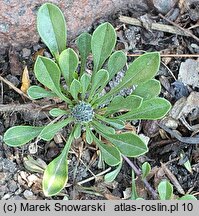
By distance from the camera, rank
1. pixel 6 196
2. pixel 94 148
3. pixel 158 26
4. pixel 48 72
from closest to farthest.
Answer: pixel 48 72
pixel 6 196
pixel 94 148
pixel 158 26

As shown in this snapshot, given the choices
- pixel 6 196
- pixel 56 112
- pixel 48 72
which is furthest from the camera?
pixel 6 196

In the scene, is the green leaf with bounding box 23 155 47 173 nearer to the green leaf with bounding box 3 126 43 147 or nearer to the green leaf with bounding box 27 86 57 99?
the green leaf with bounding box 3 126 43 147

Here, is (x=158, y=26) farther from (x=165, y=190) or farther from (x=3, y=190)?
(x=3, y=190)

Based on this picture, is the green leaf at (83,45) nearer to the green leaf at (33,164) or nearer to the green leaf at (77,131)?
the green leaf at (77,131)

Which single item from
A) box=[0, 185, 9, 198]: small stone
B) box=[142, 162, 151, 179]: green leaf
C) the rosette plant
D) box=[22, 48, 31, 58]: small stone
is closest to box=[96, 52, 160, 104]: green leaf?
the rosette plant

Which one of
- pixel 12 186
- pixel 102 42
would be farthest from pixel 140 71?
pixel 12 186

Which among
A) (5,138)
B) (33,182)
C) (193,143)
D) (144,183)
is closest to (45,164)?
(33,182)

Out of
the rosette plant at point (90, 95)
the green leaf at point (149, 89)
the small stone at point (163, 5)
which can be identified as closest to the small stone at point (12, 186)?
the rosette plant at point (90, 95)
